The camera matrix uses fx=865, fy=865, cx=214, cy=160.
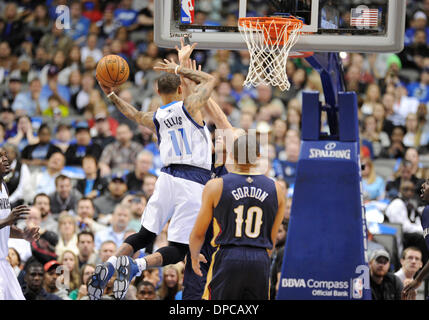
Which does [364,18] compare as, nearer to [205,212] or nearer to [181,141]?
[181,141]

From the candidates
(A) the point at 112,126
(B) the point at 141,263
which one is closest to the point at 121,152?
(A) the point at 112,126

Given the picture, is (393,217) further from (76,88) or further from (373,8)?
(76,88)

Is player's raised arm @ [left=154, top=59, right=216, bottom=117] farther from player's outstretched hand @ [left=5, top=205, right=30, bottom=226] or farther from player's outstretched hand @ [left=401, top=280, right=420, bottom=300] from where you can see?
player's outstretched hand @ [left=401, top=280, right=420, bottom=300]

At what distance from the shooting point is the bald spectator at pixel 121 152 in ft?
46.5

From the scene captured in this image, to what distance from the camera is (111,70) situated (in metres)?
8.86

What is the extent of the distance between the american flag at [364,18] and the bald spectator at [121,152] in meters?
6.09

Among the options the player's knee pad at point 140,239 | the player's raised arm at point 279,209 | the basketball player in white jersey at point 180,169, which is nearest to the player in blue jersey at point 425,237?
the player's raised arm at point 279,209

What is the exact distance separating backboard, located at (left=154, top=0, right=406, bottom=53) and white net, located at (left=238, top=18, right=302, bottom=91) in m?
0.09

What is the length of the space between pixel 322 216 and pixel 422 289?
2.63 m

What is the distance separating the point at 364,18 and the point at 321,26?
18.1 inches

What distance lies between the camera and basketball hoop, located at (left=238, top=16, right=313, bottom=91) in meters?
8.73

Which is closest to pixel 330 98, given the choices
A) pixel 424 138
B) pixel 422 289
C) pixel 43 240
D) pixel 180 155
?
pixel 180 155

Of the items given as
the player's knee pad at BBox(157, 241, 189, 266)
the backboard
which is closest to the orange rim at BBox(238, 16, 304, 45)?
the backboard

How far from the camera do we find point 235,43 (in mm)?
8805
